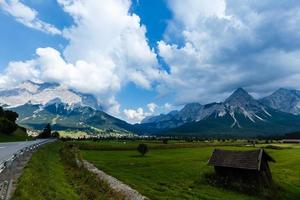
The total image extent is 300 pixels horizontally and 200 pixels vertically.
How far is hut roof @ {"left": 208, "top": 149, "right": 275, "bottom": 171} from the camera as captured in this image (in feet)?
223

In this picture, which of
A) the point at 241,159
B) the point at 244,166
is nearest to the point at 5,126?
the point at 241,159

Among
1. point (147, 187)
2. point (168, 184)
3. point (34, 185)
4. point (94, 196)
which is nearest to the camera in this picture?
point (34, 185)

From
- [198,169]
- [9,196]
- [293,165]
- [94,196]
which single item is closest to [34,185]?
[9,196]

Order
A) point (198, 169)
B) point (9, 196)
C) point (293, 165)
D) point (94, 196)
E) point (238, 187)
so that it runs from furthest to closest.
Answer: point (293, 165) < point (198, 169) < point (238, 187) < point (94, 196) < point (9, 196)

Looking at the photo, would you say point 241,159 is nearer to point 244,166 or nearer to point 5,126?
point 244,166

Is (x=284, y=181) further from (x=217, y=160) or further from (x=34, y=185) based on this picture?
(x=34, y=185)

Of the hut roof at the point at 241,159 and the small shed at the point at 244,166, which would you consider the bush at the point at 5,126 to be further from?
the small shed at the point at 244,166

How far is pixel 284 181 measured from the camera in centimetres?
7394

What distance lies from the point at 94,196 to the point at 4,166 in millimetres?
10849

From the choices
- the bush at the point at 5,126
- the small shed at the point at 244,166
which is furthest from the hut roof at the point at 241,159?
the bush at the point at 5,126

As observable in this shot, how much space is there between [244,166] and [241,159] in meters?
2.79

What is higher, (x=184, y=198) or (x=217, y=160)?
(x=217, y=160)

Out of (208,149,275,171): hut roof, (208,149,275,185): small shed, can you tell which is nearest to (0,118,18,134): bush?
(208,149,275,171): hut roof

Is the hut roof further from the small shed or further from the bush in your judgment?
the bush
